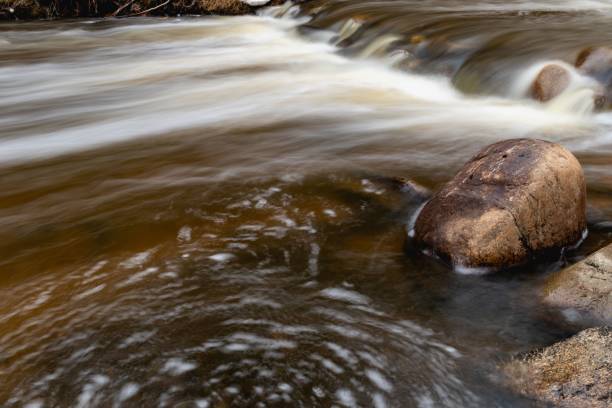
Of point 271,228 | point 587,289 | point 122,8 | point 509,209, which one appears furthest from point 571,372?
point 122,8

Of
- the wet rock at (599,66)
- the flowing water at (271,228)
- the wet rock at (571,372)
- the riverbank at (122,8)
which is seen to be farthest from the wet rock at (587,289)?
the riverbank at (122,8)

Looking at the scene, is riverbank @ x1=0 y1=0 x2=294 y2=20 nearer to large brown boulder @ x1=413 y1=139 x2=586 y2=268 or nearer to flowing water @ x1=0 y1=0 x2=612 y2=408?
flowing water @ x1=0 y1=0 x2=612 y2=408

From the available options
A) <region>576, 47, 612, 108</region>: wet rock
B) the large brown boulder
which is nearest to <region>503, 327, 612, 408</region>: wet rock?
A: the large brown boulder

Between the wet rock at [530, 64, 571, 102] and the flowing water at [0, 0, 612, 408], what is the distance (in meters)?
0.14

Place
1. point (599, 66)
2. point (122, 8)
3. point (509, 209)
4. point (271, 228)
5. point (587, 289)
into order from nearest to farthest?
1. point (587, 289)
2. point (509, 209)
3. point (271, 228)
4. point (599, 66)
5. point (122, 8)

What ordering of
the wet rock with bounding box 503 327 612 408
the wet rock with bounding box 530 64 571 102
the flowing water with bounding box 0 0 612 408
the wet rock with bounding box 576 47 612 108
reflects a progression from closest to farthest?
the wet rock with bounding box 503 327 612 408 → the flowing water with bounding box 0 0 612 408 → the wet rock with bounding box 576 47 612 108 → the wet rock with bounding box 530 64 571 102

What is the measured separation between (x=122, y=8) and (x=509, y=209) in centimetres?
1430

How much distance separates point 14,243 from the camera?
356 cm

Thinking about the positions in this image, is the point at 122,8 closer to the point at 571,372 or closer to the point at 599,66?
the point at 599,66

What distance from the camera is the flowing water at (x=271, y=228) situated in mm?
2346

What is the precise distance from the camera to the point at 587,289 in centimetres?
262

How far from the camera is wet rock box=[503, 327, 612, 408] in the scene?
6.81 feet

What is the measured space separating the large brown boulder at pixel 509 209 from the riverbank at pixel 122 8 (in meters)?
13.4

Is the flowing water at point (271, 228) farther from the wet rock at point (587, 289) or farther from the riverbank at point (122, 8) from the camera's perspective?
the riverbank at point (122, 8)
